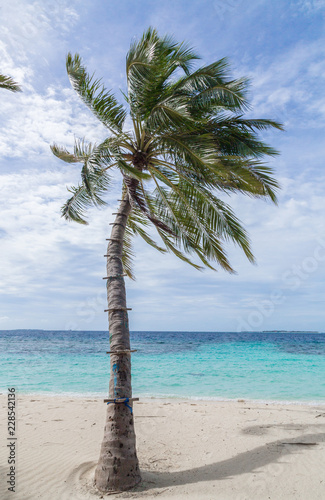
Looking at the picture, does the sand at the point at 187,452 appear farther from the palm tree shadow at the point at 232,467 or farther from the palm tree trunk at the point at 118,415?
the palm tree trunk at the point at 118,415

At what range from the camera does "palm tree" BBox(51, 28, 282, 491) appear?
616cm

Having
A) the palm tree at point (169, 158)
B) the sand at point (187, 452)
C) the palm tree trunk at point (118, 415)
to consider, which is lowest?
the sand at point (187, 452)

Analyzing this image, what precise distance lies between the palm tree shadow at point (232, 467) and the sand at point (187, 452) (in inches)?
0.6

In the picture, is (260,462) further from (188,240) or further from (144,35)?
(144,35)

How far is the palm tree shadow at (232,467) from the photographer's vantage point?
5.46 m

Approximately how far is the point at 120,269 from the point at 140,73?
368 centimetres

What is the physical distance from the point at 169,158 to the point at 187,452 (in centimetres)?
581

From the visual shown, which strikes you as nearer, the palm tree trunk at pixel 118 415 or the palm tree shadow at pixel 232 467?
the palm tree trunk at pixel 118 415

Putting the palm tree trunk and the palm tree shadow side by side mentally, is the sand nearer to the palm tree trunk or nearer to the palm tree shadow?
the palm tree shadow

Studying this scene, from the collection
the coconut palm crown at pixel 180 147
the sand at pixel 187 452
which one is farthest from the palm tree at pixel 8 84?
the sand at pixel 187 452

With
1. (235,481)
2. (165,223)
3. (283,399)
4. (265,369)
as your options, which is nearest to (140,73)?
(165,223)

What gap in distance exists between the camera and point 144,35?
703 centimetres

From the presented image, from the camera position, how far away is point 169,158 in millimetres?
7172

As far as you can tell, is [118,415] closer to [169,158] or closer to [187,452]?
[187,452]
